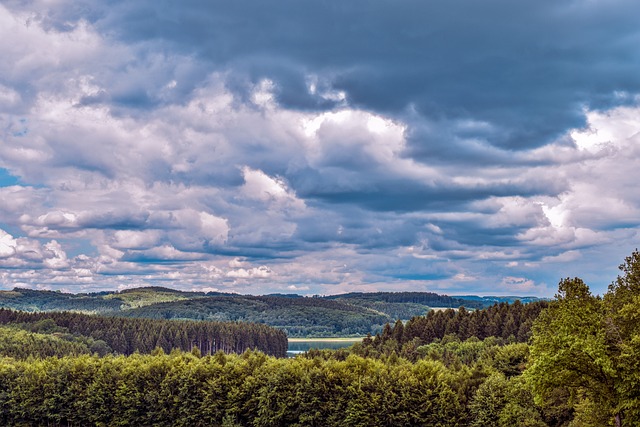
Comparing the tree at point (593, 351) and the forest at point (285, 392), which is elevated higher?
the tree at point (593, 351)

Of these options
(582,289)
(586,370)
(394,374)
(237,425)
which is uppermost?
(582,289)

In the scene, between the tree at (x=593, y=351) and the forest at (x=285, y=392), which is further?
the forest at (x=285, y=392)

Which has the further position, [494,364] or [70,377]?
[70,377]

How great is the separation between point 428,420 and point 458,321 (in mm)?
78817

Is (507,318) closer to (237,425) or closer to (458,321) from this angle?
(458,321)

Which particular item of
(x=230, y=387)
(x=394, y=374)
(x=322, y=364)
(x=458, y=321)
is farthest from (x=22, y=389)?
(x=458, y=321)

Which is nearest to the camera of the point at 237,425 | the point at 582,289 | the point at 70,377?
the point at 582,289

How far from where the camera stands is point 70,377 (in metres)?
148

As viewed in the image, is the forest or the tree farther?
the forest

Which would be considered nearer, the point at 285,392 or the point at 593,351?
the point at 593,351

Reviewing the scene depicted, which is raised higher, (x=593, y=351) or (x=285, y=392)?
(x=593, y=351)

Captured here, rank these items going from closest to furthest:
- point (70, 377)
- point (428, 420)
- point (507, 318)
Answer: point (428, 420) → point (70, 377) → point (507, 318)

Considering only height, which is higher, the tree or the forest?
the tree

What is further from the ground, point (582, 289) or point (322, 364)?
point (582, 289)
